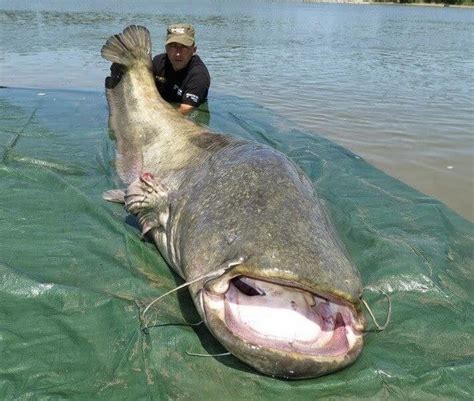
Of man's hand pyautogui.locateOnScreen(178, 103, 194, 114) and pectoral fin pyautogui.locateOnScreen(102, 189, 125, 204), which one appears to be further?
man's hand pyautogui.locateOnScreen(178, 103, 194, 114)

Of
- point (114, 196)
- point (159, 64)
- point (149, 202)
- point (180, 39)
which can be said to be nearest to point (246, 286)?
point (149, 202)

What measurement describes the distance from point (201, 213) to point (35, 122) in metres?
2.93

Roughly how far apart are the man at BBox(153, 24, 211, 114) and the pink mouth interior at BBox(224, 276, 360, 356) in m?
3.73

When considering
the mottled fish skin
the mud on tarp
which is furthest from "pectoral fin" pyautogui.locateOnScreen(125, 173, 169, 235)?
the mud on tarp

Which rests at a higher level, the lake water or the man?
the man

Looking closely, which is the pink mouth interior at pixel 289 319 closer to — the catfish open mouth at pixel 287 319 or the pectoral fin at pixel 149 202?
the catfish open mouth at pixel 287 319

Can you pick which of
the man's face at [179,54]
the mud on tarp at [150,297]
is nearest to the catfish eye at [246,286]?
the mud on tarp at [150,297]

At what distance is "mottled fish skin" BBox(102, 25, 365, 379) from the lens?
1732mm

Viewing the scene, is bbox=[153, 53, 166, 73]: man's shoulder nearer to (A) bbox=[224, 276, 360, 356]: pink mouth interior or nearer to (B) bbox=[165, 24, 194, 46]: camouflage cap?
(B) bbox=[165, 24, 194, 46]: camouflage cap

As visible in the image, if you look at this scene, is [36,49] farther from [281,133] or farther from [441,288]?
[441,288]

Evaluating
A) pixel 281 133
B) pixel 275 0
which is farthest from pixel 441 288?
pixel 275 0

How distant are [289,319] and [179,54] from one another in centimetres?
419

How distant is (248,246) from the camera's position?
186 centimetres

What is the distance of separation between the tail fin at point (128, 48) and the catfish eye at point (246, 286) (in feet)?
11.7
